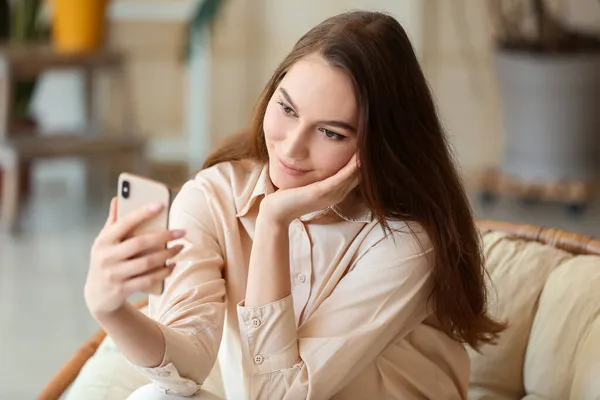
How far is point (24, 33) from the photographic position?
4297 mm

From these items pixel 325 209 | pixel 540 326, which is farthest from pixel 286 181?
pixel 540 326

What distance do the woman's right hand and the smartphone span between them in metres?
0.02

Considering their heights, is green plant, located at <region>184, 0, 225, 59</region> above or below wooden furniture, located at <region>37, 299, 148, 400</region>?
above

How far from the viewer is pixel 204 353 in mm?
1365

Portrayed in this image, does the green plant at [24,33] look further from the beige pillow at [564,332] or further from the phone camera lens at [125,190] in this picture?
the phone camera lens at [125,190]

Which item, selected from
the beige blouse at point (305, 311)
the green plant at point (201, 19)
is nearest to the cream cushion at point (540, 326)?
the beige blouse at point (305, 311)

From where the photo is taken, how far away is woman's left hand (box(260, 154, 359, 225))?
1352mm

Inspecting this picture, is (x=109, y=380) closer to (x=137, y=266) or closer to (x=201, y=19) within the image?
(x=137, y=266)

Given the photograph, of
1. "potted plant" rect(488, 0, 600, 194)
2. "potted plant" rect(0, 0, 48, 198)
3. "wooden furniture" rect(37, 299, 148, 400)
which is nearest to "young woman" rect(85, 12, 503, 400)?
"wooden furniture" rect(37, 299, 148, 400)

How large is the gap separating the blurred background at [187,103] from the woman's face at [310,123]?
173 cm

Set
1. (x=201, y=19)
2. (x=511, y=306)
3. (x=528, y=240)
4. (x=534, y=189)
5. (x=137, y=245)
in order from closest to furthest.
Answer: (x=137, y=245) < (x=511, y=306) < (x=528, y=240) < (x=534, y=189) < (x=201, y=19)

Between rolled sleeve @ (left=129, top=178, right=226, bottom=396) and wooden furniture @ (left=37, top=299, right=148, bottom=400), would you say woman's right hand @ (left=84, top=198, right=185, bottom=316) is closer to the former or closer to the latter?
rolled sleeve @ (left=129, top=178, right=226, bottom=396)

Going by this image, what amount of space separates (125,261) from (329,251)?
1.45 feet

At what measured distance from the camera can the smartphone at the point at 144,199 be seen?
1182 millimetres
